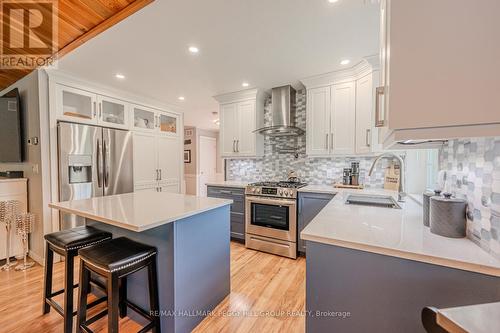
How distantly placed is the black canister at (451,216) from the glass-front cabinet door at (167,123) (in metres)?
4.13

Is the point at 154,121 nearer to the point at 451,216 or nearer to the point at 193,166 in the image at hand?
the point at 193,166

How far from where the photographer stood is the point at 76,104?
9.58ft

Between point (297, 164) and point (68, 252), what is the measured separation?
2904mm

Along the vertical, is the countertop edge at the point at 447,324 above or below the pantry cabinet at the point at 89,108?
below

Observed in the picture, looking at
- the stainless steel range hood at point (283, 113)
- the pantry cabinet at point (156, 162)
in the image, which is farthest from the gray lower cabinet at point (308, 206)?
the pantry cabinet at point (156, 162)

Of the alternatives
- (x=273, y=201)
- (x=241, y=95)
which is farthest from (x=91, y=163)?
(x=273, y=201)

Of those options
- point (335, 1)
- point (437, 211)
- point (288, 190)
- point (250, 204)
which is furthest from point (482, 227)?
point (250, 204)

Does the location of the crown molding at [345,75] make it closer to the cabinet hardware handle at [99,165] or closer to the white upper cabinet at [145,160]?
the white upper cabinet at [145,160]

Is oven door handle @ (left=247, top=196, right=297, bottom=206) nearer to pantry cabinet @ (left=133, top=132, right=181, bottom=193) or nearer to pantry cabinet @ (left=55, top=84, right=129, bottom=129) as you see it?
pantry cabinet @ (left=133, top=132, right=181, bottom=193)

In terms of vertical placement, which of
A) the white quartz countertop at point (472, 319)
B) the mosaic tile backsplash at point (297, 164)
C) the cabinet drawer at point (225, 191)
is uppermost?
the mosaic tile backsplash at point (297, 164)

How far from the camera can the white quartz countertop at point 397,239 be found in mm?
803

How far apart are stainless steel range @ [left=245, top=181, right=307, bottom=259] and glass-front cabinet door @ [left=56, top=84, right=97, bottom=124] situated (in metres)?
2.49

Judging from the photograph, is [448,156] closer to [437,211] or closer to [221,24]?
[437,211]

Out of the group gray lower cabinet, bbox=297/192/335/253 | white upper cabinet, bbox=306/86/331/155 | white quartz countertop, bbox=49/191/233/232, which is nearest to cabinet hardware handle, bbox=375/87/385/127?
white quartz countertop, bbox=49/191/233/232
